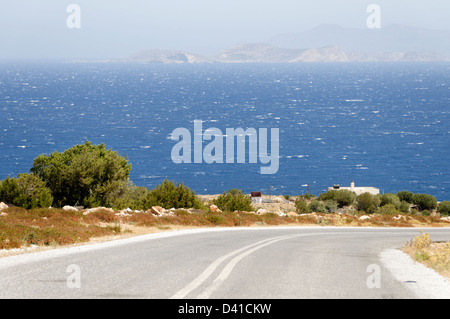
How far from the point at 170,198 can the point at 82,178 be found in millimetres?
5286

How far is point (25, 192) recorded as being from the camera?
2767cm

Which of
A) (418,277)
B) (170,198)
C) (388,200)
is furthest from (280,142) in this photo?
(418,277)

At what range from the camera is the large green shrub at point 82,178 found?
32688 mm

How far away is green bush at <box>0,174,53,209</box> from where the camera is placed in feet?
87.0

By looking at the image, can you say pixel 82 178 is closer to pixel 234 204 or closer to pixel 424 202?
pixel 234 204

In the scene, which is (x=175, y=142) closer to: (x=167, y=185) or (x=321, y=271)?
(x=167, y=185)

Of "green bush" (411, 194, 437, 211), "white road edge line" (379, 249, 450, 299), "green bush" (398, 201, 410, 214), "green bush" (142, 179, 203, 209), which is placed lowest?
"green bush" (411, 194, 437, 211)

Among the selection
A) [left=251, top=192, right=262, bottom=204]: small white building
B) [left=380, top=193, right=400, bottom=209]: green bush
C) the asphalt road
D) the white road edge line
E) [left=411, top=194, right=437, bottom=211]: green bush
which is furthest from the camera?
[left=411, top=194, right=437, bottom=211]: green bush

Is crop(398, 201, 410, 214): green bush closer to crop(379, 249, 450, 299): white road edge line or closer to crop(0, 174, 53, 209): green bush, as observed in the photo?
crop(0, 174, 53, 209): green bush

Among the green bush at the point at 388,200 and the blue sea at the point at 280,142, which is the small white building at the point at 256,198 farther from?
the blue sea at the point at 280,142

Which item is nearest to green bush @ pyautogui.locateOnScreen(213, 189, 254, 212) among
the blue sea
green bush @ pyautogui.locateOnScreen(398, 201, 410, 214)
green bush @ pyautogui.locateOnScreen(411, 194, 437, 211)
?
green bush @ pyautogui.locateOnScreen(398, 201, 410, 214)

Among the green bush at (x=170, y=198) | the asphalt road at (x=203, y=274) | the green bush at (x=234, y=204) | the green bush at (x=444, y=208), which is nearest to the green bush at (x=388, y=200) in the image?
the green bush at (x=444, y=208)

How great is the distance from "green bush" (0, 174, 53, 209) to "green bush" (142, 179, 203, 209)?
602cm

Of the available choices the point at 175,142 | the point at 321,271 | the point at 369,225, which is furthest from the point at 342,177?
the point at 321,271
